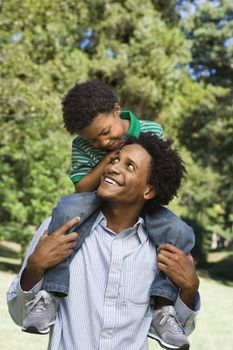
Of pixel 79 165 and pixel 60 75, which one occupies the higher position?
pixel 79 165

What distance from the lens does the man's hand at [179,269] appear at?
7.85 feet

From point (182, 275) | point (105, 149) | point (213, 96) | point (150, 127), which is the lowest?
point (213, 96)

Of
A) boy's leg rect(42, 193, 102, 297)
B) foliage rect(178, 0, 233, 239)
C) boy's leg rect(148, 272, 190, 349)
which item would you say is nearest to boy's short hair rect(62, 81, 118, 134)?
boy's leg rect(42, 193, 102, 297)

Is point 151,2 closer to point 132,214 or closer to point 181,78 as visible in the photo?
point 181,78

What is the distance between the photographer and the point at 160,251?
2.43 meters

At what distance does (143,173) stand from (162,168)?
0.09 m

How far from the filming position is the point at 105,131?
3.01m

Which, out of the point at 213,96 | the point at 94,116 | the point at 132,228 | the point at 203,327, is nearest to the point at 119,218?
the point at 132,228

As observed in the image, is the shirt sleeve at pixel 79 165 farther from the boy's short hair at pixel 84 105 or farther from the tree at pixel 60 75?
the tree at pixel 60 75

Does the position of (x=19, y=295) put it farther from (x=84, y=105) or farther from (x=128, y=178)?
(x=84, y=105)

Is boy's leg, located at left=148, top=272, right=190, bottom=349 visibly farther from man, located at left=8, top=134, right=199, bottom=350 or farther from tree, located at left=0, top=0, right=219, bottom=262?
tree, located at left=0, top=0, right=219, bottom=262

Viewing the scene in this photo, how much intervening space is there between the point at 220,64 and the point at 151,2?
177 inches

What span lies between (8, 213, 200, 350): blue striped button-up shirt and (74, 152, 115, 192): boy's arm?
1.02 ft

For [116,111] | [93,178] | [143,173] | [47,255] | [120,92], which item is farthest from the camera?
[120,92]
